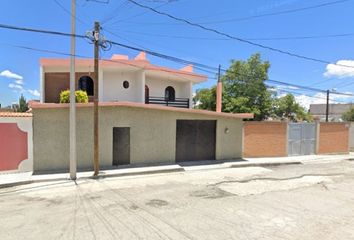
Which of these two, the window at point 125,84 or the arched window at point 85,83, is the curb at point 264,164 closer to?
the window at point 125,84

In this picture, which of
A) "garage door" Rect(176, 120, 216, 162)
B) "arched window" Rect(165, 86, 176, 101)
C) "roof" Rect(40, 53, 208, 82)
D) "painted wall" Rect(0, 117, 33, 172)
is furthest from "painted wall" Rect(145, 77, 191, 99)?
"painted wall" Rect(0, 117, 33, 172)

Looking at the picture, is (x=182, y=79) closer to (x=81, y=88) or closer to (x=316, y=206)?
(x=81, y=88)

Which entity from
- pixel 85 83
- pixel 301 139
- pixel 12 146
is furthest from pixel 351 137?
pixel 12 146

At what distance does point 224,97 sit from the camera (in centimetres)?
3158

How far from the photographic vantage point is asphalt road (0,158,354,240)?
5879mm

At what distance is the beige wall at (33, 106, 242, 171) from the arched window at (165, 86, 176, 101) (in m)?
6.36

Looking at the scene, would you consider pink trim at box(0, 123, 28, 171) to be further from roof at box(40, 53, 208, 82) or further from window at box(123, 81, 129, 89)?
window at box(123, 81, 129, 89)

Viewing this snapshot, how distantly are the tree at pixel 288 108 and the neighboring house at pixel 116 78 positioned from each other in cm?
1529

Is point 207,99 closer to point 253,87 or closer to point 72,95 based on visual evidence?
point 253,87

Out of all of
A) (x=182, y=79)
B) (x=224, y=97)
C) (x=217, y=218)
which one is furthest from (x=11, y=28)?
(x=224, y=97)

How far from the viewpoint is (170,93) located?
2205 cm

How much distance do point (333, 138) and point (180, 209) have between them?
18.3 meters

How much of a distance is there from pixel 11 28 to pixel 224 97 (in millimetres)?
24794

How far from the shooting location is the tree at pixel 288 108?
32750mm
